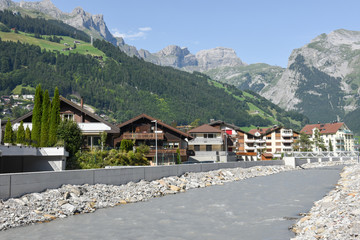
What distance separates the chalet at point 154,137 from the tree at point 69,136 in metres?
21.7

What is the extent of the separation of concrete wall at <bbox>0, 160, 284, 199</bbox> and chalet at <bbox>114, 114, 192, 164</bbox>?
47.2ft

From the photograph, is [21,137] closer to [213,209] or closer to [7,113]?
[213,209]

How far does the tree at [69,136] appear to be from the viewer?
38.7 m

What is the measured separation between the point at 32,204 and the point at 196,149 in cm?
6298

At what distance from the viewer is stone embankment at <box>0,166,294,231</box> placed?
20266mm

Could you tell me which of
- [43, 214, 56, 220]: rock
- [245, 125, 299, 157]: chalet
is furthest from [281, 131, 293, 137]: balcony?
[43, 214, 56, 220]: rock

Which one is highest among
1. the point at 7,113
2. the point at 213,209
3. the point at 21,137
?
the point at 7,113

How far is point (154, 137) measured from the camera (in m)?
63.2

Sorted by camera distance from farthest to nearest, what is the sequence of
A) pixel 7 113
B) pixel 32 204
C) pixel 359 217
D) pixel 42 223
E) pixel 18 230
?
pixel 7 113, pixel 32 204, pixel 42 223, pixel 18 230, pixel 359 217

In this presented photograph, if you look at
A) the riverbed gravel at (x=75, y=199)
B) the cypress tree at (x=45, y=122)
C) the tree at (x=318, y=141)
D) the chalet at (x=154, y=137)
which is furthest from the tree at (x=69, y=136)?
the tree at (x=318, y=141)

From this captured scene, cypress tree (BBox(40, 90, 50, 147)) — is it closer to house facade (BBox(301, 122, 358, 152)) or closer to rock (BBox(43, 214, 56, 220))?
rock (BBox(43, 214, 56, 220))

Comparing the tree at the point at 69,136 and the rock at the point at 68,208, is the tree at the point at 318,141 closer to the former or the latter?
the tree at the point at 69,136

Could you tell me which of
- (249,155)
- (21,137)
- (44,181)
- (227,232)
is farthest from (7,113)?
(227,232)

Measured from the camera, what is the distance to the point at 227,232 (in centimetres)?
1862
